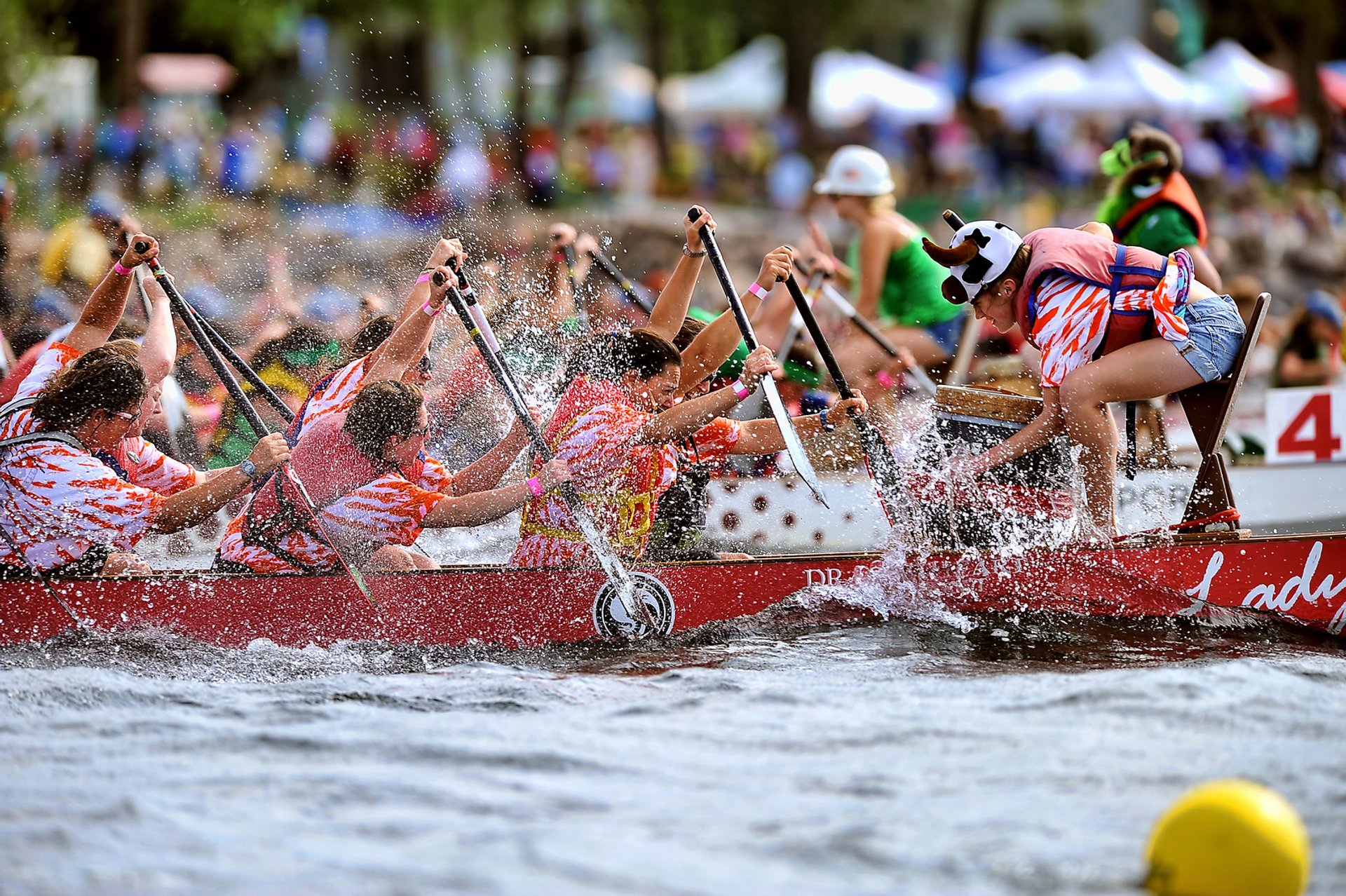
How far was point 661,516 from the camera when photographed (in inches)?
251

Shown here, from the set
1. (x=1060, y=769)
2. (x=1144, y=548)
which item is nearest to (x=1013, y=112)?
(x=1144, y=548)

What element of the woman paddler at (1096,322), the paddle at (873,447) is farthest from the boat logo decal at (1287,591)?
the paddle at (873,447)

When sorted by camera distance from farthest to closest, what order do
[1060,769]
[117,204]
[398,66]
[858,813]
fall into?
[398,66] → [117,204] → [1060,769] → [858,813]

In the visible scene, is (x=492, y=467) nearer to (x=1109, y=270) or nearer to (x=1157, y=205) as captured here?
(x=1109, y=270)

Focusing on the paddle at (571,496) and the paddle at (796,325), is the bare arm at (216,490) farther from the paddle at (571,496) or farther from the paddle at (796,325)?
the paddle at (796,325)

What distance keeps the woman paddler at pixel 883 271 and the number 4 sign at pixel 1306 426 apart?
2030 millimetres

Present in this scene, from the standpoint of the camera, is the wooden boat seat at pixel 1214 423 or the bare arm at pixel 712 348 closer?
the wooden boat seat at pixel 1214 423

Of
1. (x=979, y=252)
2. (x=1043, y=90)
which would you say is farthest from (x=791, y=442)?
(x=1043, y=90)

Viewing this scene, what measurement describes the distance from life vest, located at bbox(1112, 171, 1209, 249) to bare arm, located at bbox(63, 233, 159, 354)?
16.1 feet

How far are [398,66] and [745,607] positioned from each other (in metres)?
27.1

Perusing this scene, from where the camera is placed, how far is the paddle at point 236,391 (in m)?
6.02

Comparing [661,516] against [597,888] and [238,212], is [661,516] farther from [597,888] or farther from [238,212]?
[238,212]

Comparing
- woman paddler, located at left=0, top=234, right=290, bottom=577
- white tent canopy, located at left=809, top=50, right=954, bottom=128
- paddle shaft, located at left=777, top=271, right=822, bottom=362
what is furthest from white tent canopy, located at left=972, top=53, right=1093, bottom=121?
woman paddler, located at left=0, top=234, right=290, bottom=577

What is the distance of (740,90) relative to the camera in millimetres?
28766
